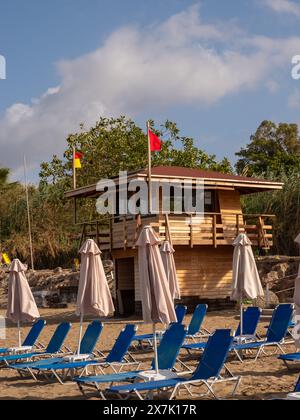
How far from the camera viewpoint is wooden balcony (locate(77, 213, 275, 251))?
988 inches

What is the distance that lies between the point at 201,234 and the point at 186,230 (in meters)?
0.58

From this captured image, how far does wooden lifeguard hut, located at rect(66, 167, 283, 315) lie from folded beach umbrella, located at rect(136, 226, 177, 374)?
13.8 metres

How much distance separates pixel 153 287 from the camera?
1066 centimetres

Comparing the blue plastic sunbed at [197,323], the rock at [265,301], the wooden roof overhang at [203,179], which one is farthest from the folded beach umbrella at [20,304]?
the rock at [265,301]

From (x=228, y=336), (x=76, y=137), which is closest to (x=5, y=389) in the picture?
(x=228, y=336)

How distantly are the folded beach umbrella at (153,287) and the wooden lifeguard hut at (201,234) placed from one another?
13819 mm

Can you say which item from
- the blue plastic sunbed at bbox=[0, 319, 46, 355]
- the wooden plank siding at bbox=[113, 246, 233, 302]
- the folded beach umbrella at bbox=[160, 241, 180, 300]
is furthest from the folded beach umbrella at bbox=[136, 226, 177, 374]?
the wooden plank siding at bbox=[113, 246, 233, 302]

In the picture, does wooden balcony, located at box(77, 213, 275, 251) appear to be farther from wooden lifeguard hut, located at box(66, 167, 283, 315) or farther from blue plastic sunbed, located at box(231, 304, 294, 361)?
blue plastic sunbed, located at box(231, 304, 294, 361)

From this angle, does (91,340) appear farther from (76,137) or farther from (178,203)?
(76,137)

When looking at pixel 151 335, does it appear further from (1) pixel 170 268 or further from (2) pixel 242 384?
(2) pixel 242 384

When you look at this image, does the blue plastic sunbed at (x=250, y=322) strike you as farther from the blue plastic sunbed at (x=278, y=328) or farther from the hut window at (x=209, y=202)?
the hut window at (x=209, y=202)

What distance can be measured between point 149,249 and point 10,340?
9.78m

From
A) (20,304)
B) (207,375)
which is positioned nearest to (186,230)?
(20,304)
